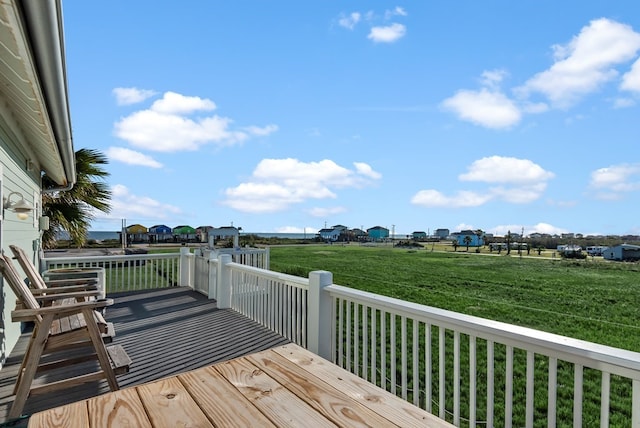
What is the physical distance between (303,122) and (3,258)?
12301 millimetres

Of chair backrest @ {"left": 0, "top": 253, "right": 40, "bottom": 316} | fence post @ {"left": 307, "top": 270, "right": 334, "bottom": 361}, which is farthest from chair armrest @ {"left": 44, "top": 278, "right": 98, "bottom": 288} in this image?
fence post @ {"left": 307, "top": 270, "right": 334, "bottom": 361}

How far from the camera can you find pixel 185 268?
7711 mm

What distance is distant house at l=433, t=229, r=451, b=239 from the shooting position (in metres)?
70.4

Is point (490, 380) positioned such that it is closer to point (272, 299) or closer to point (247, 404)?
point (247, 404)

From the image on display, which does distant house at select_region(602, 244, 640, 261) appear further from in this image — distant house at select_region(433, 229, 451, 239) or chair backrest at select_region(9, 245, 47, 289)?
distant house at select_region(433, 229, 451, 239)

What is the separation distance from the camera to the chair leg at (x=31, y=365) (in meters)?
2.39

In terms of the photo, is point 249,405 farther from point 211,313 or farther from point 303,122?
point 303,122

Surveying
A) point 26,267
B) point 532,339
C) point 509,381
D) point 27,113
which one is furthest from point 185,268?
point 532,339

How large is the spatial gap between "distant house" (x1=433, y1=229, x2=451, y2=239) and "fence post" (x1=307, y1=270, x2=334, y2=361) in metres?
71.4

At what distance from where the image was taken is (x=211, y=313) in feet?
17.6

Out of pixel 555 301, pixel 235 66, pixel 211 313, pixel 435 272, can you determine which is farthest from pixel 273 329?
Answer: pixel 435 272

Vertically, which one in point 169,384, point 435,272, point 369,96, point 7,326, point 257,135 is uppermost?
point 369,96

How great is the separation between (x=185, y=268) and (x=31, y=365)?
5349 mm

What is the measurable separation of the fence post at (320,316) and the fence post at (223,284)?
9.21 feet
